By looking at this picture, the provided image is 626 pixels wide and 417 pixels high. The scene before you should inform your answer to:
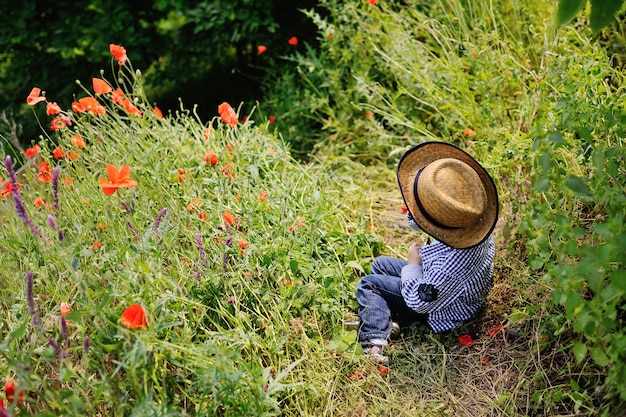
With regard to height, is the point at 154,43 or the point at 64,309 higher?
the point at 64,309

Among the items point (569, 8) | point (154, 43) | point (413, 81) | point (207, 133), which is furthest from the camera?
point (154, 43)

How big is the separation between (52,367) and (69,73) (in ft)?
12.0

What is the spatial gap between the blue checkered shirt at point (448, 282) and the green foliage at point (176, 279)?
12.1 inches

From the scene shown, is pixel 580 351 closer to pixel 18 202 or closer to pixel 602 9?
pixel 602 9

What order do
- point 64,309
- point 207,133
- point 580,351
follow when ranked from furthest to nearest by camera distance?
point 207,133, point 64,309, point 580,351

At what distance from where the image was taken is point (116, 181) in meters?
1.97

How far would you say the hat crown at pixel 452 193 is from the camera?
219 centimetres

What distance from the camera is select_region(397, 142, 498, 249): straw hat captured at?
2.20m

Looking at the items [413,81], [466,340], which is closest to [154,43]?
[413,81]

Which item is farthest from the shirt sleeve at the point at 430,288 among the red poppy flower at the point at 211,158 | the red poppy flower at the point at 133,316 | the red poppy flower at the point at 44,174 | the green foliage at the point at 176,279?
the red poppy flower at the point at 44,174

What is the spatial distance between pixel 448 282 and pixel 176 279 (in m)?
1.04

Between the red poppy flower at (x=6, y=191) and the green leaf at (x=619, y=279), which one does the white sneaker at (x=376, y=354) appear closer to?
the green leaf at (x=619, y=279)

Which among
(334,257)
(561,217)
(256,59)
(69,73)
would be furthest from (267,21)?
(561,217)

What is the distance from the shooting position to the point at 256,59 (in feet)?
17.0
